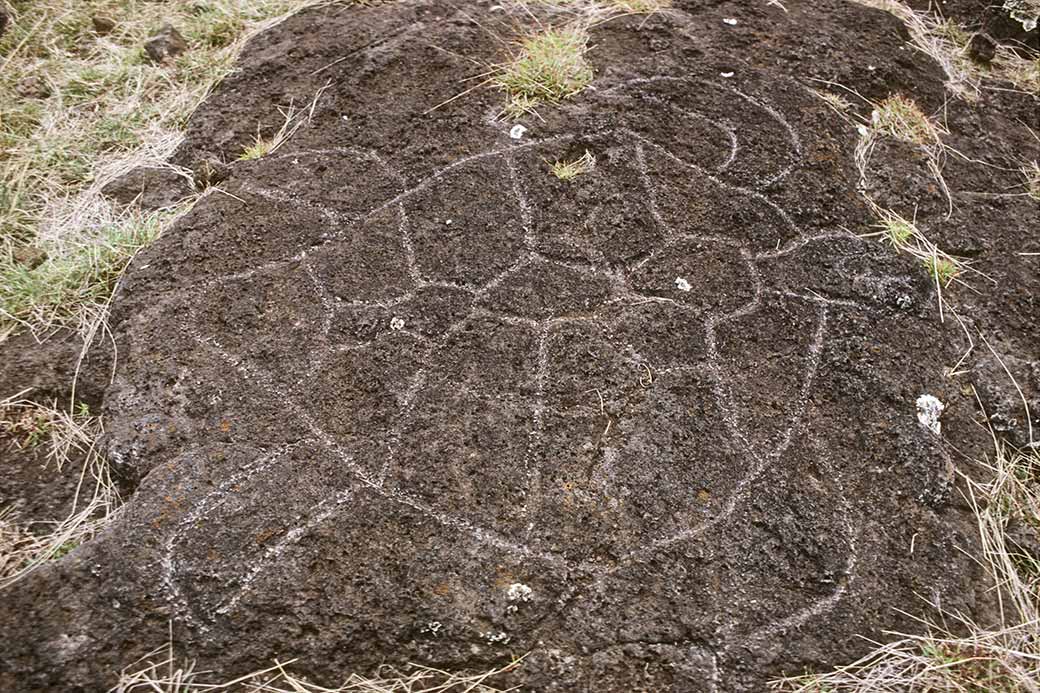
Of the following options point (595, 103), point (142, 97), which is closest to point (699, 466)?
point (595, 103)

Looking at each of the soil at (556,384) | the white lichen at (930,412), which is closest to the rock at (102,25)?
the soil at (556,384)

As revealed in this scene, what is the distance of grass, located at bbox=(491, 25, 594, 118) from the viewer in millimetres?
2256

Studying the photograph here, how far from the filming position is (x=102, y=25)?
2.82 metres

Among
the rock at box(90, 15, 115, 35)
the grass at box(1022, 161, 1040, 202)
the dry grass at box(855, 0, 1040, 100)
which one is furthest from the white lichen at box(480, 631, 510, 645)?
the rock at box(90, 15, 115, 35)

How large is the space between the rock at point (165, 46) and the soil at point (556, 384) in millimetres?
417

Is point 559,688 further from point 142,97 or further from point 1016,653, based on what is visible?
point 142,97

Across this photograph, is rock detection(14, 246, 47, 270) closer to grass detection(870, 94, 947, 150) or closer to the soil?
the soil

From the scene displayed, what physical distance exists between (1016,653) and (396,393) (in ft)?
4.08

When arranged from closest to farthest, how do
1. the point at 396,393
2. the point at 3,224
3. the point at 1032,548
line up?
the point at 1032,548, the point at 396,393, the point at 3,224

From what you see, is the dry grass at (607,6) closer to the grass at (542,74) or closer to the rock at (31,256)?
the grass at (542,74)

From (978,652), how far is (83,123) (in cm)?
269

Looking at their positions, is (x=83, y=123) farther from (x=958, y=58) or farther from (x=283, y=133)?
(x=958, y=58)

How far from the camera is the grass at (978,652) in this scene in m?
1.40

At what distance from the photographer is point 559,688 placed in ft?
4.59
